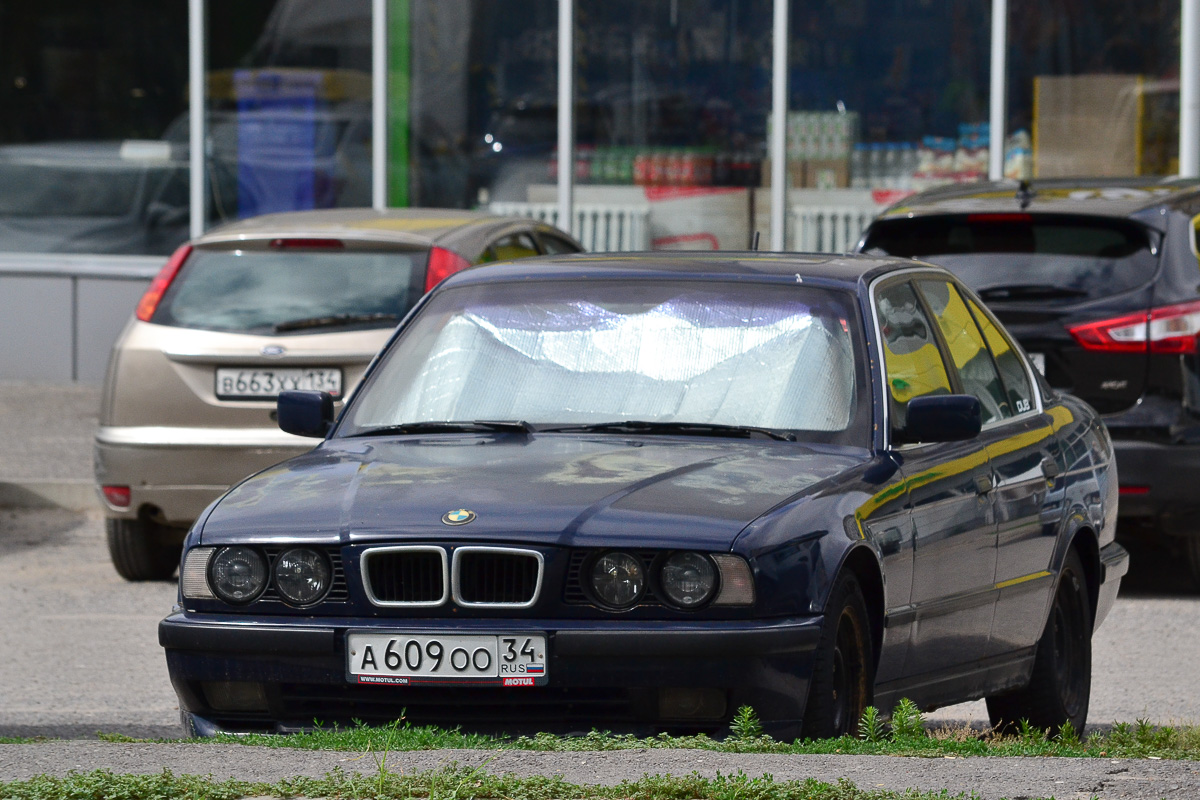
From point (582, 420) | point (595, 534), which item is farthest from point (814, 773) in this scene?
point (582, 420)

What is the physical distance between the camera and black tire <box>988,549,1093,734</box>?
602cm

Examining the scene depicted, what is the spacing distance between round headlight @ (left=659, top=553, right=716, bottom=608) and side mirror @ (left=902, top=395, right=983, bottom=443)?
1.04m

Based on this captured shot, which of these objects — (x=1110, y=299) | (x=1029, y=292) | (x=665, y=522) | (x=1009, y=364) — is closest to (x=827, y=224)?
(x=1029, y=292)

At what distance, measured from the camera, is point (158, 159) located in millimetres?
17906

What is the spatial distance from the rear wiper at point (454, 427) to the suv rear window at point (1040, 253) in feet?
13.0

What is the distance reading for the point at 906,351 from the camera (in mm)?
5770

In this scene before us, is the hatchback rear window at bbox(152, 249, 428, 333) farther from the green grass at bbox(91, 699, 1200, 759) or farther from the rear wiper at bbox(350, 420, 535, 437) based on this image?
the green grass at bbox(91, 699, 1200, 759)

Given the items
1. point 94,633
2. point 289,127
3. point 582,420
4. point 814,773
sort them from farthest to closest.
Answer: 1. point 289,127
2. point 94,633
3. point 582,420
4. point 814,773

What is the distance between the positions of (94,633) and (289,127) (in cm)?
1023

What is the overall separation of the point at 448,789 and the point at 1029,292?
221 inches

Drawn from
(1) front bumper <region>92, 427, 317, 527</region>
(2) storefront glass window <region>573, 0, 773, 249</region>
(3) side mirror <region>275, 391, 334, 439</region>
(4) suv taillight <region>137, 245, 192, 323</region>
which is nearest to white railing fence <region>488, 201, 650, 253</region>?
(2) storefront glass window <region>573, 0, 773, 249</region>

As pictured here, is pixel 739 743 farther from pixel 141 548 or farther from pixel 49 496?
pixel 49 496

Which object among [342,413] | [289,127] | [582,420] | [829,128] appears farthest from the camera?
[289,127]

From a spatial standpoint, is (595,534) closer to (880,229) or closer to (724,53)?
(880,229)
